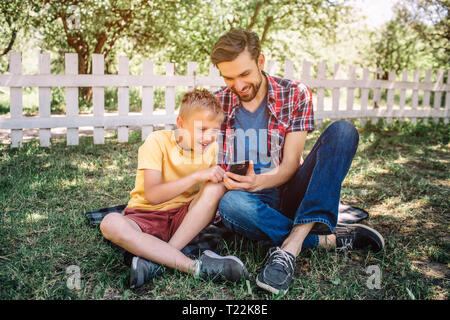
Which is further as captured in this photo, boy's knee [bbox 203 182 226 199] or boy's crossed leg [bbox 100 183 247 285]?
boy's knee [bbox 203 182 226 199]

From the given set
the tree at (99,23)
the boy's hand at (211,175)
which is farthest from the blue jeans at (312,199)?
the tree at (99,23)

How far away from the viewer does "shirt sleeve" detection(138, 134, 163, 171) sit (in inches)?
85.1

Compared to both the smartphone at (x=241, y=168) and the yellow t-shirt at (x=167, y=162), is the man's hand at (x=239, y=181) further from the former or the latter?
the yellow t-shirt at (x=167, y=162)

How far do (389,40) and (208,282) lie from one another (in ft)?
41.1

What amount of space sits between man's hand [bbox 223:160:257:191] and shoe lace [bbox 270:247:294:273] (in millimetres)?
381

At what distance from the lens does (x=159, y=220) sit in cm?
220

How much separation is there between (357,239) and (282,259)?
67 centimetres

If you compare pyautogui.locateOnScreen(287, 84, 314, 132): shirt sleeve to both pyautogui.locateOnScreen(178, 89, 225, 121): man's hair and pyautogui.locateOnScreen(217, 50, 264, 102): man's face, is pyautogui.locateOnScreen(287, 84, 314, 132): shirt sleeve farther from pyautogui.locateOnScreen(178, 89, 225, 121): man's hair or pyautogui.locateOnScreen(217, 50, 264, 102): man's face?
pyautogui.locateOnScreen(178, 89, 225, 121): man's hair

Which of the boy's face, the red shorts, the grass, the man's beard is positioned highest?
the man's beard

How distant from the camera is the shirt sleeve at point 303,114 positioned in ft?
7.41

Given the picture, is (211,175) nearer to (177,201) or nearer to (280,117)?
(177,201)

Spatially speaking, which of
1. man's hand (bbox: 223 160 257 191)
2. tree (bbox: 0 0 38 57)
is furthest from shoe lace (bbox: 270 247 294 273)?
tree (bbox: 0 0 38 57)

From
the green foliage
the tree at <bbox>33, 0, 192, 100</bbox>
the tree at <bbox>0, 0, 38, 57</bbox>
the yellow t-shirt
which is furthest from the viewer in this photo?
the green foliage
